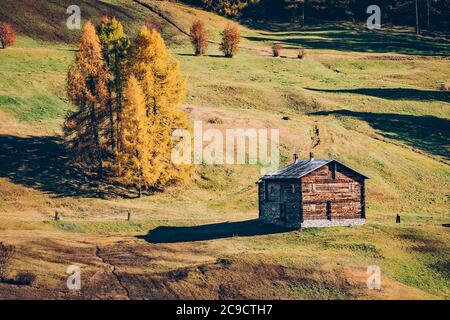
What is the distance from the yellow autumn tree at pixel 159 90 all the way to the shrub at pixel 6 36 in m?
37.9

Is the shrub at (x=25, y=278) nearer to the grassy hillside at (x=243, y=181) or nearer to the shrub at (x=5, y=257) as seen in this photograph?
the grassy hillside at (x=243, y=181)

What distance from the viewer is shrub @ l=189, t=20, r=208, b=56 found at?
379ft

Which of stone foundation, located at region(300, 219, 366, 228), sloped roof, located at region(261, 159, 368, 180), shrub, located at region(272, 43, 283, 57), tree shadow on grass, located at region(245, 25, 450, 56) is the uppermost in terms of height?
tree shadow on grass, located at region(245, 25, 450, 56)

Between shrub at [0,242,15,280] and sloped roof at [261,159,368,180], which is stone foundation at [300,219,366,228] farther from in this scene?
shrub at [0,242,15,280]

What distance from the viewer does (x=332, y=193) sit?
6238 cm

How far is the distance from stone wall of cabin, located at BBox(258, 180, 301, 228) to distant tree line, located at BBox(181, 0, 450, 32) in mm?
86728

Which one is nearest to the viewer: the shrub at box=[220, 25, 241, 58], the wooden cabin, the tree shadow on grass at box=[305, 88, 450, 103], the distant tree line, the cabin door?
the wooden cabin

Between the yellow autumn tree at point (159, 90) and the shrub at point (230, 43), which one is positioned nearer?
the yellow autumn tree at point (159, 90)

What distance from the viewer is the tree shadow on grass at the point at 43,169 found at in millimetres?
70188

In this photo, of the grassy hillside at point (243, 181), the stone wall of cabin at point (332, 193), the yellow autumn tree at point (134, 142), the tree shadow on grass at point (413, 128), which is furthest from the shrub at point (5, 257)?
the tree shadow on grass at point (413, 128)

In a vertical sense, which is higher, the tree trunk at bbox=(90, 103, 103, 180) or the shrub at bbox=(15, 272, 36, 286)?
the tree trunk at bbox=(90, 103, 103, 180)

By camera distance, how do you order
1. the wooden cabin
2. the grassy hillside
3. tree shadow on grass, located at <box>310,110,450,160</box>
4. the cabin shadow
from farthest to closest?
tree shadow on grass, located at <box>310,110,450,160</box> → the wooden cabin → the cabin shadow → the grassy hillside

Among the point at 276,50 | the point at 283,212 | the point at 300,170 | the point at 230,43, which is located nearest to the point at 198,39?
the point at 230,43

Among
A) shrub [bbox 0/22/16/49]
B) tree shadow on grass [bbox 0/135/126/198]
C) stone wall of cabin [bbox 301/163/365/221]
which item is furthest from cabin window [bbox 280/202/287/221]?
shrub [bbox 0/22/16/49]
